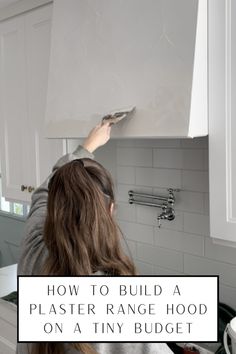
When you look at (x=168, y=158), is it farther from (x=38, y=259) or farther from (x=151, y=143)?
(x=38, y=259)

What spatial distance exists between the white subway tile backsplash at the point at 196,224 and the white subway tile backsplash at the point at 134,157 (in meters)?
0.31

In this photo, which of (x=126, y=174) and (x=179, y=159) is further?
(x=126, y=174)

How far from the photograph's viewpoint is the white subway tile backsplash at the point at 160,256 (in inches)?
72.4

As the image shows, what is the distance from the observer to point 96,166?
1.05 metres

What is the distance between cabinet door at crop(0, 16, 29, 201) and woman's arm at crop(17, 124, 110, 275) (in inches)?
29.5

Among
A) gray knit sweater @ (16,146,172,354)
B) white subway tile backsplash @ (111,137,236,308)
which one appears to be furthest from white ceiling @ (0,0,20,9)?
gray knit sweater @ (16,146,172,354)

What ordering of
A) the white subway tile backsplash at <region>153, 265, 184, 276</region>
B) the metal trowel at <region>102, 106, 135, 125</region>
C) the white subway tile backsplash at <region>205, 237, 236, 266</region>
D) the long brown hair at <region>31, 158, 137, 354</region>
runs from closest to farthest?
the long brown hair at <region>31, 158, 137, 354</region>, the metal trowel at <region>102, 106, 135, 125</region>, the white subway tile backsplash at <region>205, 237, 236, 266</region>, the white subway tile backsplash at <region>153, 265, 184, 276</region>

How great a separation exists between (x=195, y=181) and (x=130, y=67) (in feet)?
1.93

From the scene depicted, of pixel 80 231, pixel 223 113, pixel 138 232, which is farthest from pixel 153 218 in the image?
pixel 80 231

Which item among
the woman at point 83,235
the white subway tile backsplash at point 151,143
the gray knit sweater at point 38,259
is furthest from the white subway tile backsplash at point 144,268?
the woman at point 83,235

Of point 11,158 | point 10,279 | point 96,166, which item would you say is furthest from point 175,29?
point 10,279

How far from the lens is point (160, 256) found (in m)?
1.91

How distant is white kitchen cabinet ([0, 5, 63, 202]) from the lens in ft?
6.40

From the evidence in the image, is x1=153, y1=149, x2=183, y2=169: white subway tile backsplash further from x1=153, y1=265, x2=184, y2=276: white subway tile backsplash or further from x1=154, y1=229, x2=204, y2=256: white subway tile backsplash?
x1=153, y1=265, x2=184, y2=276: white subway tile backsplash
